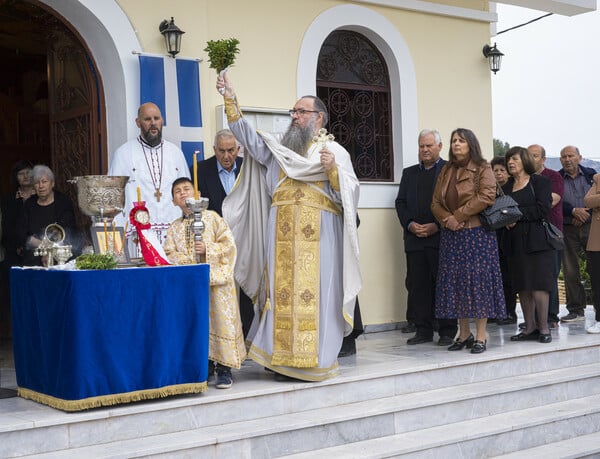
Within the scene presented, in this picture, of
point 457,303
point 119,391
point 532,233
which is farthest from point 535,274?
point 119,391

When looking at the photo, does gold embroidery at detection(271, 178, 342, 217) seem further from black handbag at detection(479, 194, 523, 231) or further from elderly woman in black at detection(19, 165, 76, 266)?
elderly woman in black at detection(19, 165, 76, 266)

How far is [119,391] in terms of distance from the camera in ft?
18.3

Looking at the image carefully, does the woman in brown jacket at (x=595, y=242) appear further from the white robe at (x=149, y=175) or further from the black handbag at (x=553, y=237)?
the white robe at (x=149, y=175)

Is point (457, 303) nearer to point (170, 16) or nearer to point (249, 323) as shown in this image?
point (249, 323)

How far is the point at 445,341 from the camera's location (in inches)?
332

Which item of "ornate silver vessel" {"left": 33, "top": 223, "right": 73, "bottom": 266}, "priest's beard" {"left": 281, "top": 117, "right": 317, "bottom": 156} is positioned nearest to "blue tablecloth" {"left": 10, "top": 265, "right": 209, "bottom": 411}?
"ornate silver vessel" {"left": 33, "top": 223, "right": 73, "bottom": 266}

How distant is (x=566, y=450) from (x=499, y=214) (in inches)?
82.9

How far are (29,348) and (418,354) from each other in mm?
3399

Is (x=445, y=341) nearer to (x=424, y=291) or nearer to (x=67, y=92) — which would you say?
(x=424, y=291)

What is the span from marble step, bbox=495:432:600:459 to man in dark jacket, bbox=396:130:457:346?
184cm

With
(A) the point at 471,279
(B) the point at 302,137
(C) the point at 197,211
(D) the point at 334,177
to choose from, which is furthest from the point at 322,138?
(A) the point at 471,279

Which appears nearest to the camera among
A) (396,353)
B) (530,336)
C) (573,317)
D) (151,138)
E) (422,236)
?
(151,138)

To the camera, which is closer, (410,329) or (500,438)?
(500,438)

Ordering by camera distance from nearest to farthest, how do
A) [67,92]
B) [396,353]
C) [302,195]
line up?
[302,195]
[396,353]
[67,92]
